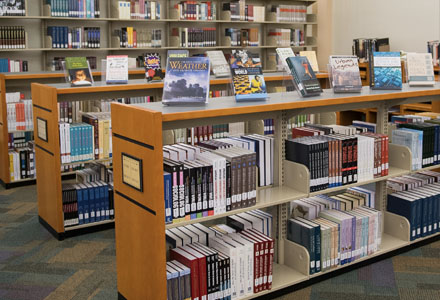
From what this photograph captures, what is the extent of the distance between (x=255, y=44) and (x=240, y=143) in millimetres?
5637

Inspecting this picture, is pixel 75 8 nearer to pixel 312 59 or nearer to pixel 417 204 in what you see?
pixel 312 59

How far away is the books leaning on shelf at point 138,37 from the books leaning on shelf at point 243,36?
113 cm

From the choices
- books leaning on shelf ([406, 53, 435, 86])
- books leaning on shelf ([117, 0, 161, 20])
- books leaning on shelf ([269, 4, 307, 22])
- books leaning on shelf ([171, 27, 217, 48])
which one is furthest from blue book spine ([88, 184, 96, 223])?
books leaning on shelf ([269, 4, 307, 22])

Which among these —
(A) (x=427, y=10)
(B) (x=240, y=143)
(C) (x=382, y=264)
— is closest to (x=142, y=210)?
(B) (x=240, y=143)

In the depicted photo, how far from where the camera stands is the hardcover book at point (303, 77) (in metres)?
3.27

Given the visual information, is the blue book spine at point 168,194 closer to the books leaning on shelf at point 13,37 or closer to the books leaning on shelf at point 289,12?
the books leaning on shelf at point 13,37

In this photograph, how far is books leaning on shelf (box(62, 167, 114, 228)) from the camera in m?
4.13

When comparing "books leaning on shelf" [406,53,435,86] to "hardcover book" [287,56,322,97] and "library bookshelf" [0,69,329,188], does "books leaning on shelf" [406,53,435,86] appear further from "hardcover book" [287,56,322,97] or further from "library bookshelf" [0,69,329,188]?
"library bookshelf" [0,69,329,188]

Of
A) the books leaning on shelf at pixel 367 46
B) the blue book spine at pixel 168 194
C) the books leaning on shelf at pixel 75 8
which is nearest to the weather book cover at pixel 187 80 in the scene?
the blue book spine at pixel 168 194

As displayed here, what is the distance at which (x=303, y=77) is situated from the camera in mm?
3309

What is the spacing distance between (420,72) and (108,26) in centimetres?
487

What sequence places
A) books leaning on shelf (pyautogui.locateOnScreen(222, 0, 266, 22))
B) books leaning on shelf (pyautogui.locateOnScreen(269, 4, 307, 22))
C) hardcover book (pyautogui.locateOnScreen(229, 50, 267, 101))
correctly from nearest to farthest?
1. hardcover book (pyautogui.locateOnScreen(229, 50, 267, 101))
2. books leaning on shelf (pyautogui.locateOnScreen(222, 0, 266, 22))
3. books leaning on shelf (pyautogui.locateOnScreen(269, 4, 307, 22))

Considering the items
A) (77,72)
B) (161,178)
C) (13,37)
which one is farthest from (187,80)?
(13,37)

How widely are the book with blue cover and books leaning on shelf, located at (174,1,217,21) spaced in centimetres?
457
